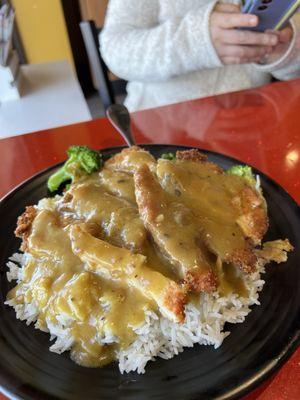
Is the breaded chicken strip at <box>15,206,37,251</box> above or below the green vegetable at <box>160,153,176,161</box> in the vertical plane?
above

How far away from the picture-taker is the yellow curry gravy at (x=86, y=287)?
102cm

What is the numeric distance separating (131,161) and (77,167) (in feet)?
0.73

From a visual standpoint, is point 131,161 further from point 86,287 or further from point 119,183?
point 86,287

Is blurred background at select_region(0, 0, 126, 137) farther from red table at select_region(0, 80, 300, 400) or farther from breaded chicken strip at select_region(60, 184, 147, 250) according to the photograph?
breaded chicken strip at select_region(60, 184, 147, 250)

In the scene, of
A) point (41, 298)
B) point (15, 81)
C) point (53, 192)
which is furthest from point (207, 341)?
point (15, 81)

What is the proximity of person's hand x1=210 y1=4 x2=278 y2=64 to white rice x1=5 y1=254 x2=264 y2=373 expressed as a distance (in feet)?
4.56

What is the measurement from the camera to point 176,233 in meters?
1.08

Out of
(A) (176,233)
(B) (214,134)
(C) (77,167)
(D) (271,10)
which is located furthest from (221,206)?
(D) (271,10)

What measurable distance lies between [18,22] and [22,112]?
2557 mm

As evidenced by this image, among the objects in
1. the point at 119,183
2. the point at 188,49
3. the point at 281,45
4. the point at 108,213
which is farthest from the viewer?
the point at 281,45

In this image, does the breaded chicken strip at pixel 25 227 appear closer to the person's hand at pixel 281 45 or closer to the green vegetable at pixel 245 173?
the green vegetable at pixel 245 173

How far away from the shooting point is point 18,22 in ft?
15.9

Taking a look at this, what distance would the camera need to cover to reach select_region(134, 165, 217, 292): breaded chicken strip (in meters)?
1.02

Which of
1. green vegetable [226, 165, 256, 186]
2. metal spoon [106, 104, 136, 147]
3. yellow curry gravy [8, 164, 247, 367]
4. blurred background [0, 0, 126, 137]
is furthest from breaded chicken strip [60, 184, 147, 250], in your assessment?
blurred background [0, 0, 126, 137]
